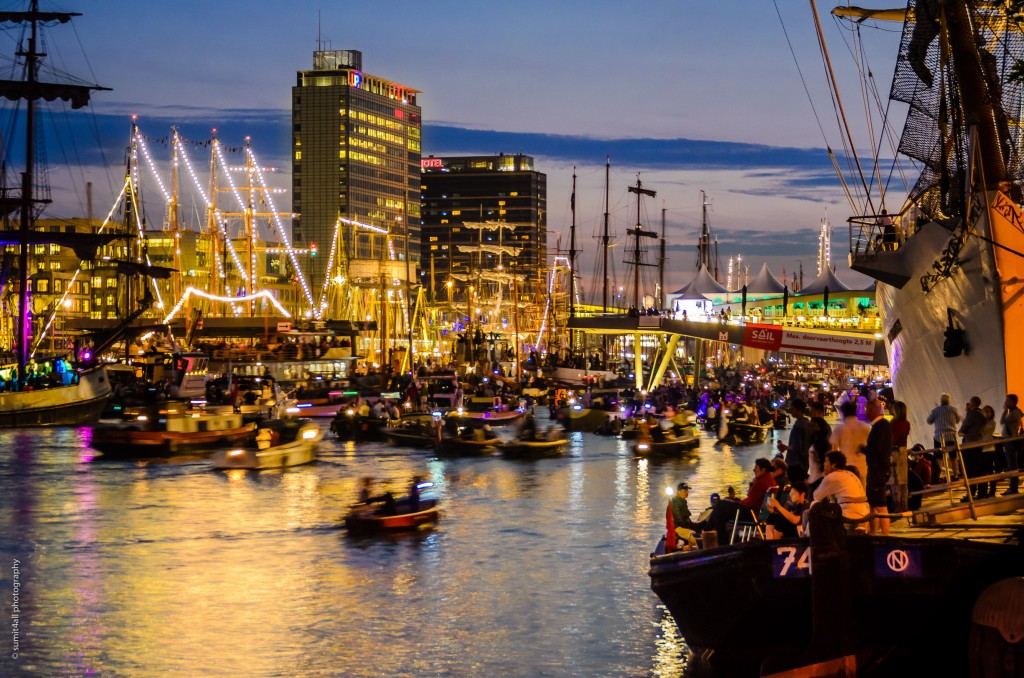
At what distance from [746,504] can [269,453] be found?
3049 centimetres

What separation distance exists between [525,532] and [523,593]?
733cm

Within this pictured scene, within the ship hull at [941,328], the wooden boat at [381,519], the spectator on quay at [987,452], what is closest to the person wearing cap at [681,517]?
the spectator on quay at [987,452]

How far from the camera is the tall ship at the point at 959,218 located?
21.6 metres

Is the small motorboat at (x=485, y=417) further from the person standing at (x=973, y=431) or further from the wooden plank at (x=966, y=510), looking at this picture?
the wooden plank at (x=966, y=510)

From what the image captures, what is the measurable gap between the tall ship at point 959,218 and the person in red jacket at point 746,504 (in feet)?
20.7

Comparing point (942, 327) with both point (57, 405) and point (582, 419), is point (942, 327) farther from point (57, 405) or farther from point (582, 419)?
point (57, 405)

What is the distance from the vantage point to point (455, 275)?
18062cm

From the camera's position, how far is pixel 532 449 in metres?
49.2

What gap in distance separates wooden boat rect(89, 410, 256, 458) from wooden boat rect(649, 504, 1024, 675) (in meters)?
38.8

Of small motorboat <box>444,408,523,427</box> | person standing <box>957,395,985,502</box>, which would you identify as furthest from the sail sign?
person standing <box>957,395,985,502</box>

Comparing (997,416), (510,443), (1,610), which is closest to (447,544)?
(1,610)

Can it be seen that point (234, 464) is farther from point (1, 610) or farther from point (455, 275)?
point (455, 275)

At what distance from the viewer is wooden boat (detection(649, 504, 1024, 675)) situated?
12312 millimetres

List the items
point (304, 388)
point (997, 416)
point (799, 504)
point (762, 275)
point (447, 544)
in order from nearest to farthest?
point (799, 504) < point (997, 416) < point (447, 544) < point (304, 388) < point (762, 275)
